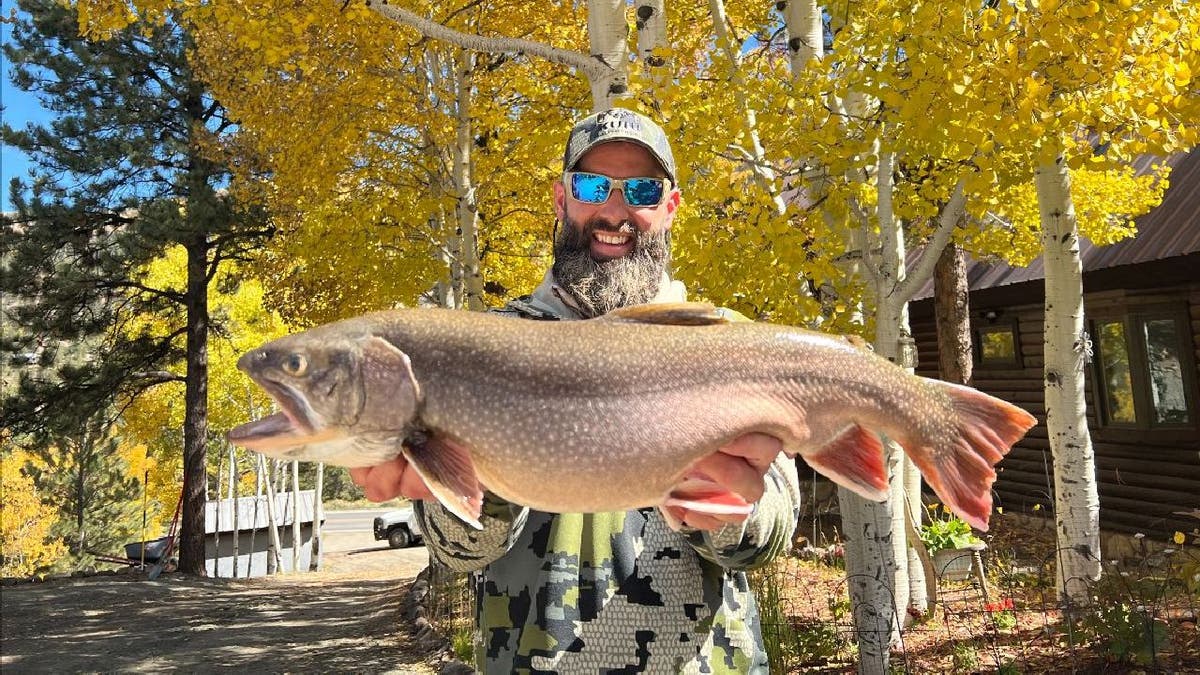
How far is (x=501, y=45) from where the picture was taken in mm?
6922

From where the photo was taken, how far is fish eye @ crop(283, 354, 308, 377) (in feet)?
5.85

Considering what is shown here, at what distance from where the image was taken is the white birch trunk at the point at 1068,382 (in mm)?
7090

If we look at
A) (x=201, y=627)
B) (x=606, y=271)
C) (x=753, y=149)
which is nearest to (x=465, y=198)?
(x=753, y=149)

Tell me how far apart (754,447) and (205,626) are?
14168mm

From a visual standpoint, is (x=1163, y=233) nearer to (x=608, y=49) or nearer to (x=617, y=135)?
(x=608, y=49)

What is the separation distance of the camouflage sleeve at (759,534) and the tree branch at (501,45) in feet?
15.2

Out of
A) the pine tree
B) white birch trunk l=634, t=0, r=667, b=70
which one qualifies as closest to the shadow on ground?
the pine tree

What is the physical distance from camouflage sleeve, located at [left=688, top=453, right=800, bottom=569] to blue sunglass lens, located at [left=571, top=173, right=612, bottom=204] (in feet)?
3.20

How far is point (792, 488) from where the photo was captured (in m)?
2.51

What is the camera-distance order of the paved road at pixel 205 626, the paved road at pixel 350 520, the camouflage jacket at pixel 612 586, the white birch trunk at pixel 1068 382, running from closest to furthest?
the camouflage jacket at pixel 612 586 < the white birch trunk at pixel 1068 382 < the paved road at pixel 205 626 < the paved road at pixel 350 520

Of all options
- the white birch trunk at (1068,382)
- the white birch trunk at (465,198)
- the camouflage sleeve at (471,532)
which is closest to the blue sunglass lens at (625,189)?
the camouflage sleeve at (471,532)

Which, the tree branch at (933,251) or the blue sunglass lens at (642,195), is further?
the tree branch at (933,251)

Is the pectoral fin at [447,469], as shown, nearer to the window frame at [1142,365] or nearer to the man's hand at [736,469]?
the man's hand at [736,469]

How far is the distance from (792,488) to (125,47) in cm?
2092
